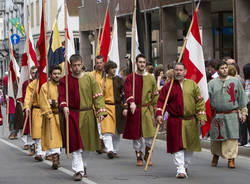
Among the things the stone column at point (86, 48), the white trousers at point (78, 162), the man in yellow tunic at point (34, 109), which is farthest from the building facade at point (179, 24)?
the white trousers at point (78, 162)

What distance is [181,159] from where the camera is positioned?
10.6m

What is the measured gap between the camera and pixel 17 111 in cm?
1659

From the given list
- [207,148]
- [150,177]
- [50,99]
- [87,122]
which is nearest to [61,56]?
[50,99]

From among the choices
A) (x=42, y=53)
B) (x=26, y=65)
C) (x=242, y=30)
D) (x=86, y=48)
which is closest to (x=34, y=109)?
(x=42, y=53)

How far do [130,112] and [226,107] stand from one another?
175cm

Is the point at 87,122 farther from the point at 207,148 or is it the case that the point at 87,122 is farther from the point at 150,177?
the point at 207,148

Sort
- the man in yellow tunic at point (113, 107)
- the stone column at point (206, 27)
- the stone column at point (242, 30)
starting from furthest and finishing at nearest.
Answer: the stone column at point (206, 27), the stone column at point (242, 30), the man in yellow tunic at point (113, 107)

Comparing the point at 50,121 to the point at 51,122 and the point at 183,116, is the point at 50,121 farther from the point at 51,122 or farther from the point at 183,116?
the point at 183,116

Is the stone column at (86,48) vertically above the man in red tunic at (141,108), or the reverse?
the stone column at (86,48)

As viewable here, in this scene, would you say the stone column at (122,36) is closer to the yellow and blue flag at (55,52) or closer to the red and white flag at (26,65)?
the red and white flag at (26,65)

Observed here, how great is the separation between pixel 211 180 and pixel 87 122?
2.08 m

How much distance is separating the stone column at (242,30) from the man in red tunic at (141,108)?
939 cm

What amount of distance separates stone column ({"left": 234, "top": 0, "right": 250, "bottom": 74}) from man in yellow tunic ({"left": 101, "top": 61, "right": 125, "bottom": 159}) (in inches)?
319

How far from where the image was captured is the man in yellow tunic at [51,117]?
37.9ft
